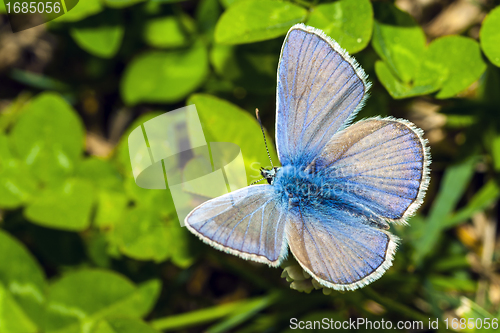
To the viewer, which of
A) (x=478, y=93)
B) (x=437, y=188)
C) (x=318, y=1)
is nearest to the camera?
(x=318, y=1)

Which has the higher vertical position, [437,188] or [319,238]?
[319,238]

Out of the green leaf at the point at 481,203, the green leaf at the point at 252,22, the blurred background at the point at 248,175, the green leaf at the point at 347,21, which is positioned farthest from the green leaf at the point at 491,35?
the green leaf at the point at 481,203

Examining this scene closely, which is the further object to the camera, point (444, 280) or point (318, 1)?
point (444, 280)

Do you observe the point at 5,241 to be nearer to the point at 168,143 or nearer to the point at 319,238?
the point at 168,143

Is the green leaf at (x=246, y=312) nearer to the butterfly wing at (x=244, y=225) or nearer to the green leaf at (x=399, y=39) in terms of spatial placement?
the butterfly wing at (x=244, y=225)

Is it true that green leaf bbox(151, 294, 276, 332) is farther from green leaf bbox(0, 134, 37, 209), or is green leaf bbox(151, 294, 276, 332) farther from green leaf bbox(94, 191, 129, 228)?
green leaf bbox(0, 134, 37, 209)

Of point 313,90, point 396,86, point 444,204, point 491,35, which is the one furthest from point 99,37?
point 444,204

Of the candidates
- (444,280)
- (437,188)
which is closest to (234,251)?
(444,280)
